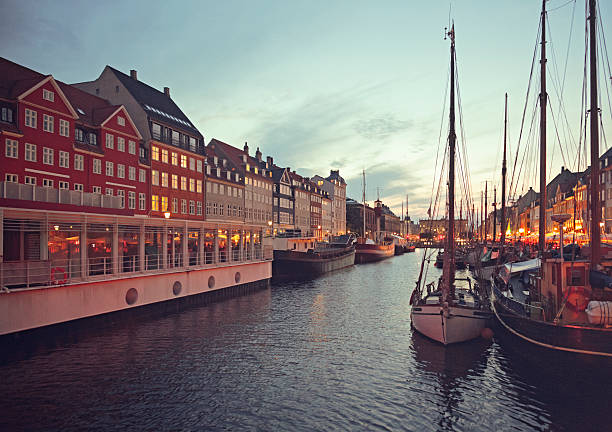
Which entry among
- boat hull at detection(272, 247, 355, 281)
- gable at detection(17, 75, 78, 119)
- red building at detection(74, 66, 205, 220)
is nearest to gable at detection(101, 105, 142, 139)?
red building at detection(74, 66, 205, 220)

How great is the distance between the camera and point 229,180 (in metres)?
71.7

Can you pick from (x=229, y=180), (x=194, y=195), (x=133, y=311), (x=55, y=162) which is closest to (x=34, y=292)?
(x=133, y=311)

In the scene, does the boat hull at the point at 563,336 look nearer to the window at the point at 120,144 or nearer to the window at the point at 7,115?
the window at the point at 7,115

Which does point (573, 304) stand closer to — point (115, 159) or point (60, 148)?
point (60, 148)

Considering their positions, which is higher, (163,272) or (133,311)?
(163,272)

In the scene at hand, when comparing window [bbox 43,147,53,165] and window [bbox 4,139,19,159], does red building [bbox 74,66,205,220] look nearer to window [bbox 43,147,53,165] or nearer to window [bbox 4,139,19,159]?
window [bbox 43,147,53,165]

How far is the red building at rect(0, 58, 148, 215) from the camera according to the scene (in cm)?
3027

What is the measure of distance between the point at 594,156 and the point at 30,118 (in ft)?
136

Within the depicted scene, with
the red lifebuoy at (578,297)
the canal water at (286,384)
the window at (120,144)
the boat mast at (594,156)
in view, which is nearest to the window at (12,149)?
the window at (120,144)

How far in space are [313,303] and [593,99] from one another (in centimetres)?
2488

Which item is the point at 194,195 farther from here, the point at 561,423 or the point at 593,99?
the point at 561,423

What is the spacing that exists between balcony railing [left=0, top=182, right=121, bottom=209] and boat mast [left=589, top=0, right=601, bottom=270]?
102 feet

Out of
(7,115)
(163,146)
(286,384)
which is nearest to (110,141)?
(163,146)

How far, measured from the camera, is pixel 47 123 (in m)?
38.5
